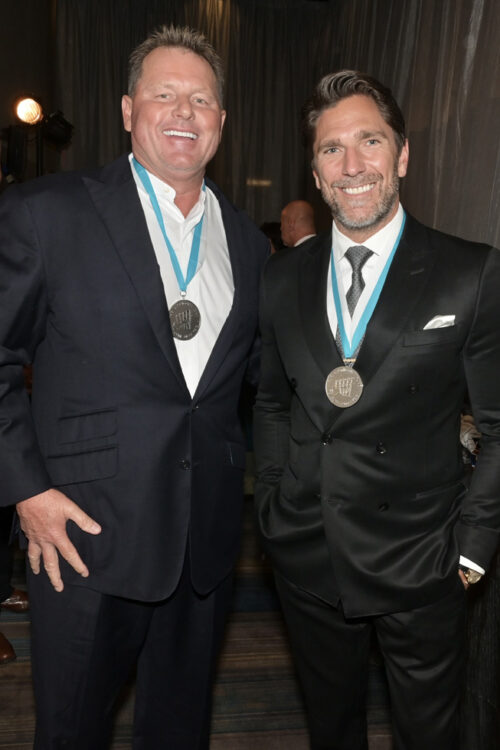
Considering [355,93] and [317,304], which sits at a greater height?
[355,93]

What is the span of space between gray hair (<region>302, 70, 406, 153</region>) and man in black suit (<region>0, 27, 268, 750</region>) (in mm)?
275

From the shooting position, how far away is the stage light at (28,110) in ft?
21.6

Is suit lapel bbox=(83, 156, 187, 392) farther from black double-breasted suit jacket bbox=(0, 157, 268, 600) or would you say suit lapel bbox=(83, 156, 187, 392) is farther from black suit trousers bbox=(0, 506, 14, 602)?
black suit trousers bbox=(0, 506, 14, 602)

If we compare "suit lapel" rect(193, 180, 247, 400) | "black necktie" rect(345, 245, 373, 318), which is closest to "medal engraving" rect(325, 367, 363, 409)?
"black necktie" rect(345, 245, 373, 318)

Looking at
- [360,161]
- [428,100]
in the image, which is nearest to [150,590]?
[360,161]

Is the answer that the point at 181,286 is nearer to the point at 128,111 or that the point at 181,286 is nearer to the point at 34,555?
the point at 128,111

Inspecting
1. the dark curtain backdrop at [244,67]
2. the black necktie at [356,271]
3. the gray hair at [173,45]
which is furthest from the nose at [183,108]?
the dark curtain backdrop at [244,67]

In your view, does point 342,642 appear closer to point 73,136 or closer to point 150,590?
point 150,590

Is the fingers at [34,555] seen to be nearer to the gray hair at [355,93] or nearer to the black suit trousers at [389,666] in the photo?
the black suit trousers at [389,666]

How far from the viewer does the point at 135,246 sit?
170cm

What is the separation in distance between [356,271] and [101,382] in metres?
0.64

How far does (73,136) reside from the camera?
8.87 m

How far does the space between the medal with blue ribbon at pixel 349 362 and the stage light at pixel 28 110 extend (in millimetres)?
5704

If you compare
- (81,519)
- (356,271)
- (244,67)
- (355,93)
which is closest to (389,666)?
(81,519)
